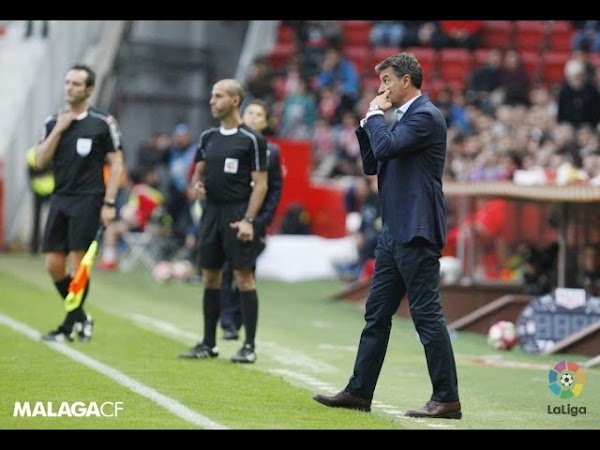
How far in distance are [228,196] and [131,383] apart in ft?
6.69

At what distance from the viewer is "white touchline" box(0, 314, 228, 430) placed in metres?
8.28

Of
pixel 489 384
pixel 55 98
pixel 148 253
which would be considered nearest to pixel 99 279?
pixel 148 253

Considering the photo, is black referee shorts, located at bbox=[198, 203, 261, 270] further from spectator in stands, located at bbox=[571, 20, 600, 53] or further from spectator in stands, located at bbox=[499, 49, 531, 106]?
spectator in stands, located at bbox=[571, 20, 600, 53]

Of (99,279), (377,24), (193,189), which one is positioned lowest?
(99,279)

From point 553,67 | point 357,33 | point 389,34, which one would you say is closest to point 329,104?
point 389,34

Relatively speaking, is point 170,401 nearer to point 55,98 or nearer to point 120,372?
point 120,372

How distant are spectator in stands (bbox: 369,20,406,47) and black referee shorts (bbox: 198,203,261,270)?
1738cm

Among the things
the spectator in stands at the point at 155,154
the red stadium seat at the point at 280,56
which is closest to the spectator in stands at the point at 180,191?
the spectator in stands at the point at 155,154

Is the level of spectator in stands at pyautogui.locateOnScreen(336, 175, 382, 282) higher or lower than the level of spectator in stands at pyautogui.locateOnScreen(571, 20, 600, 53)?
lower

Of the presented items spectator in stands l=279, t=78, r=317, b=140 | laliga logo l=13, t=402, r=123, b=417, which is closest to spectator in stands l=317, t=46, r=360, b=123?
spectator in stands l=279, t=78, r=317, b=140

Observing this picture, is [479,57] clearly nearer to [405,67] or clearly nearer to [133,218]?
[133,218]

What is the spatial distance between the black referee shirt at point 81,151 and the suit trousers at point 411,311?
3.93m
